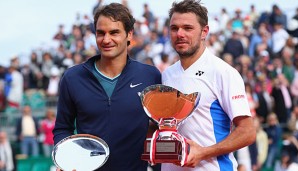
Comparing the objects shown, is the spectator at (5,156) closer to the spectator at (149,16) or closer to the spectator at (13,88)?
the spectator at (13,88)

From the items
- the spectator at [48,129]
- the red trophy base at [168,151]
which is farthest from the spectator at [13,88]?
the red trophy base at [168,151]

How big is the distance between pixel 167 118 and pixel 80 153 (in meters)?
0.60

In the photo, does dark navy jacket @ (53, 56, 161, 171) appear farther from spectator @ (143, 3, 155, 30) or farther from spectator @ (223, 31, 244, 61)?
A: spectator @ (143, 3, 155, 30)

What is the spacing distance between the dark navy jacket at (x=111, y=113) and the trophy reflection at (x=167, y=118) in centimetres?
48

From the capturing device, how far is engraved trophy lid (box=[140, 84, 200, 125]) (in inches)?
225

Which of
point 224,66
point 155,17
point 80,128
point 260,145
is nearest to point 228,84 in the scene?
point 224,66

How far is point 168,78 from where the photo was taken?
633 centimetres

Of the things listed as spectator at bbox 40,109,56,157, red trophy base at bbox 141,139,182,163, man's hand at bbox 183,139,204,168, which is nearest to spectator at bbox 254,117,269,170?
spectator at bbox 40,109,56,157

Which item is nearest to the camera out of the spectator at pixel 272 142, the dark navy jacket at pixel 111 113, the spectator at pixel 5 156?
the dark navy jacket at pixel 111 113

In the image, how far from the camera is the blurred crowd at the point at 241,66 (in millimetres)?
18062

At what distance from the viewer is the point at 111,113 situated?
6266 millimetres

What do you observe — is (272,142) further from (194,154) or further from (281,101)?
(194,154)

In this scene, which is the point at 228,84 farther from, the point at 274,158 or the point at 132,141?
the point at 274,158

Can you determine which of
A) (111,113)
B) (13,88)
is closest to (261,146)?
(13,88)
